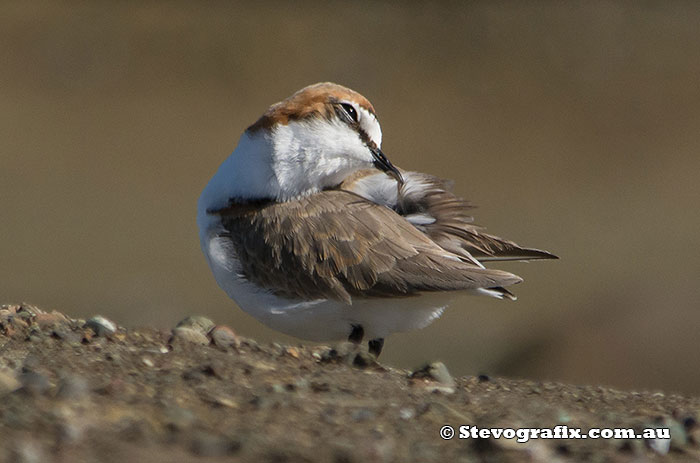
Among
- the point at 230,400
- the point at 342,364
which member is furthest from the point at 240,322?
the point at 230,400

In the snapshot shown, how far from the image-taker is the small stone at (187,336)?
21.1 ft

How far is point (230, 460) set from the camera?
4.03m

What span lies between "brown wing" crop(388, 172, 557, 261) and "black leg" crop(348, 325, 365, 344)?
81 cm

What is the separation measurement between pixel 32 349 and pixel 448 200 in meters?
2.93

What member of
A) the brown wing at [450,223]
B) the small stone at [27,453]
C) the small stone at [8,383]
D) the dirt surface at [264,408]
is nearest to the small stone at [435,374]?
the dirt surface at [264,408]

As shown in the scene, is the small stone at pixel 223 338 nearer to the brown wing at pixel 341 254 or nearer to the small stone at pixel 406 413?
the brown wing at pixel 341 254

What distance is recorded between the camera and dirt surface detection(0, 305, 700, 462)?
13.6 ft

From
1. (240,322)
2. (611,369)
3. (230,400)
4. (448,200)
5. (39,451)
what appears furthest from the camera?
(240,322)

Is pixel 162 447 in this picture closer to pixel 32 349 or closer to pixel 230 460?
pixel 230 460

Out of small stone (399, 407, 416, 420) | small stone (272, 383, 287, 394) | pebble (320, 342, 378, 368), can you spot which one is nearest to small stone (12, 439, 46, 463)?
small stone (272, 383, 287, 394)

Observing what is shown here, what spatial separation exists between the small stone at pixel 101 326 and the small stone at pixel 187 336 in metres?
0.40

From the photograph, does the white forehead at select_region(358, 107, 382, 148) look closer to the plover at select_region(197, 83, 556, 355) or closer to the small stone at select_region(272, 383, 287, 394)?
the plover at select_region(197, 83, 556, 355)

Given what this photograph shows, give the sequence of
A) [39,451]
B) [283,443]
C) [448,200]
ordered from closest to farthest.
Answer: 1. [39,451]
2. [283,443]
3. [448,200]

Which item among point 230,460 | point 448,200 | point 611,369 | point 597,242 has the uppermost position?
point 597,242
